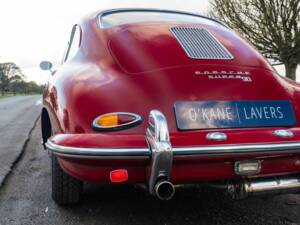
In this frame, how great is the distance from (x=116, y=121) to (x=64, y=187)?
943mm

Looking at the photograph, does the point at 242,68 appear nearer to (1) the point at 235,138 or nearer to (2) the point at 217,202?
(1) the point at 235,138

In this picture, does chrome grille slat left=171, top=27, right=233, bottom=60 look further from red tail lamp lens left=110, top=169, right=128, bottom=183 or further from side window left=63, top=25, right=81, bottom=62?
red tail lamp lens left=110, top=169, right=128, bottom=183

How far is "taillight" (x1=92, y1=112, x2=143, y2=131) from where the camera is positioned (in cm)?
262

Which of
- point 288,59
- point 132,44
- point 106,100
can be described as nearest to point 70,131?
point 106,100

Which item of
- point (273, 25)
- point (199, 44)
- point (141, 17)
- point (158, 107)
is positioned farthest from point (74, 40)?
point (273, 25)

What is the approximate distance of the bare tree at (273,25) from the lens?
16.7 meters

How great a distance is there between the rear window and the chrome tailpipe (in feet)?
5.03

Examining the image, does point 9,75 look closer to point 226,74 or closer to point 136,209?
point 136,209

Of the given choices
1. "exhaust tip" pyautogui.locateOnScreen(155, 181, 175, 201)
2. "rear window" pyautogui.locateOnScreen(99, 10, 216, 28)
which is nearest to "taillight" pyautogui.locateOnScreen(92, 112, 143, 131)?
"exhaust tip" pyautogui.locateOnScreen(155, 181, 175, 201)

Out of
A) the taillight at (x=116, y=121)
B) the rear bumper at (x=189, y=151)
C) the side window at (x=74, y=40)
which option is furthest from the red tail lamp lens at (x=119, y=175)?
the side window at (x=74, y=40)

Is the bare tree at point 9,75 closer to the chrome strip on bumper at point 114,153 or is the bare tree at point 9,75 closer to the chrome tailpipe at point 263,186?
the chrome strip on bumper at point 114,153

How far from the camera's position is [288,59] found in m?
17.0

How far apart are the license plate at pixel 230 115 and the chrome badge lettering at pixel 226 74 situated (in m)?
0.21

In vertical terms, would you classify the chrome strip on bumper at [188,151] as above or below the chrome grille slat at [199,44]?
below
